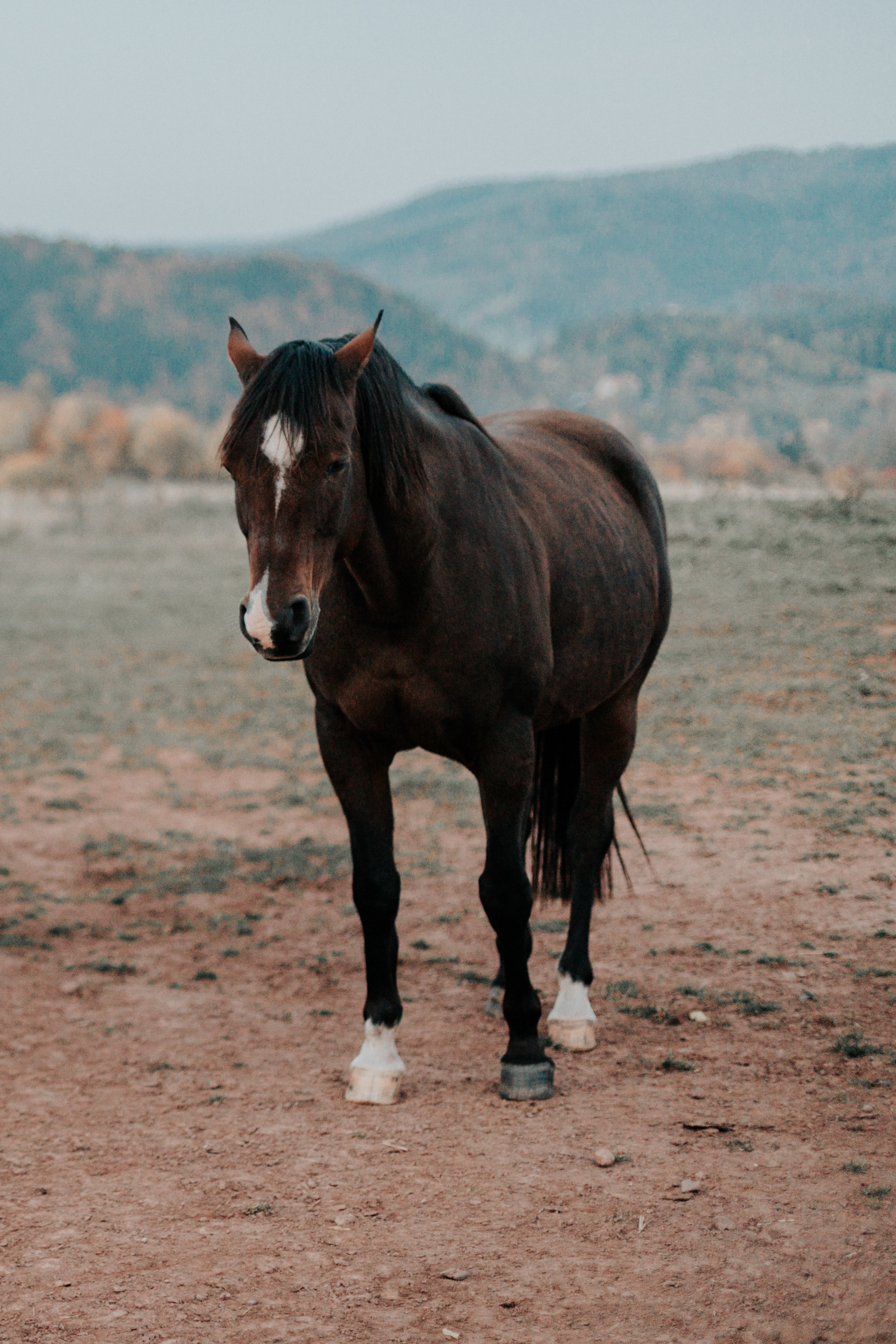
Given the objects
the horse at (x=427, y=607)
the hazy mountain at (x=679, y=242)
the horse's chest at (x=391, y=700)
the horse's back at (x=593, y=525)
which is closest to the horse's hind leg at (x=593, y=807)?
the horse at (x=427, y=607)

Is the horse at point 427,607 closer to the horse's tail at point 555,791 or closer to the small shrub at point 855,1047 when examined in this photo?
the horse's tail at point 555,791

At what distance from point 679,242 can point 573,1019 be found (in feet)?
39.0

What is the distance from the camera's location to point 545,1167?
279 centimetres

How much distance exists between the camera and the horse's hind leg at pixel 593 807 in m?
3.85

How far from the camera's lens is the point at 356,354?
2.52 metres

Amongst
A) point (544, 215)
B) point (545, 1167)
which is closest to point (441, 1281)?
point (545, 1167)

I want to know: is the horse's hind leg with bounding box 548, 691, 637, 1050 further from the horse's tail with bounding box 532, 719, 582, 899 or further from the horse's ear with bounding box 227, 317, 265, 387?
the horse's ear with bounding box 227, 317, 265, 387

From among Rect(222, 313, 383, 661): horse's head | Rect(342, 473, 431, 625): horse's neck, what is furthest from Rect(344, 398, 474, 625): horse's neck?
Rect(222, 313, 383, 661): horse's head

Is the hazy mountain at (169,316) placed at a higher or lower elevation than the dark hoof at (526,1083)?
higher

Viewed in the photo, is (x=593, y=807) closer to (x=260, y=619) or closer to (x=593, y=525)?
(x=593, y=525)

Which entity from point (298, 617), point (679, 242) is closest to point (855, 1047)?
point (298, 617)

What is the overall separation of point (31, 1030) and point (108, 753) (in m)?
4.58

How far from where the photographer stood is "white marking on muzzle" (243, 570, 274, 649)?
229cm

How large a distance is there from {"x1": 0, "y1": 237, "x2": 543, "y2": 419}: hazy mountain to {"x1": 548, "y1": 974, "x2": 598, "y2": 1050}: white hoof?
43.2 m
